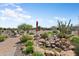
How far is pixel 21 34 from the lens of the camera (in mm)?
5738

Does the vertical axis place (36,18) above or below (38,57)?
above

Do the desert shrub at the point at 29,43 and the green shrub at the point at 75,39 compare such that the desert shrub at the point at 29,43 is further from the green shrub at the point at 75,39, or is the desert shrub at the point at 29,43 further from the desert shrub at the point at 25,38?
the green shrub at the point at 75,39

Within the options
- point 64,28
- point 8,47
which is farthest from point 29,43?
point 64,28

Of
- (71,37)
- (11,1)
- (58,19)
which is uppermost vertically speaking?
(11,1)

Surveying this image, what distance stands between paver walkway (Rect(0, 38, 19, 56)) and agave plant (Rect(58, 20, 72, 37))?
1.08 metres

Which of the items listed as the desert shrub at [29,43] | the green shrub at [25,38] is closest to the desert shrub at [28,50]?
the desert shrub at [29,43]

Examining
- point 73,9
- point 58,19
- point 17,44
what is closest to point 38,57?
point 17,44

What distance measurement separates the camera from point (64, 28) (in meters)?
5.66

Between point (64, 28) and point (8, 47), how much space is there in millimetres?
1421

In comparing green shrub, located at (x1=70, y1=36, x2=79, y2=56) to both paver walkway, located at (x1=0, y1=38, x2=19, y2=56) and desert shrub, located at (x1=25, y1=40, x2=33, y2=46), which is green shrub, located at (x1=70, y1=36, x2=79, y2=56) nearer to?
desert shrub, located at (x1=25, y1=40, x2=33, y2=46)

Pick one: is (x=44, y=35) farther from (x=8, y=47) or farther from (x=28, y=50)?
(x=8, y=47)

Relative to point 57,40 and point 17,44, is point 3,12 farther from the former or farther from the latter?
point 57,40

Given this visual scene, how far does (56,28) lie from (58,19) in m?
0.23

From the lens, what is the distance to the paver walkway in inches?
219
